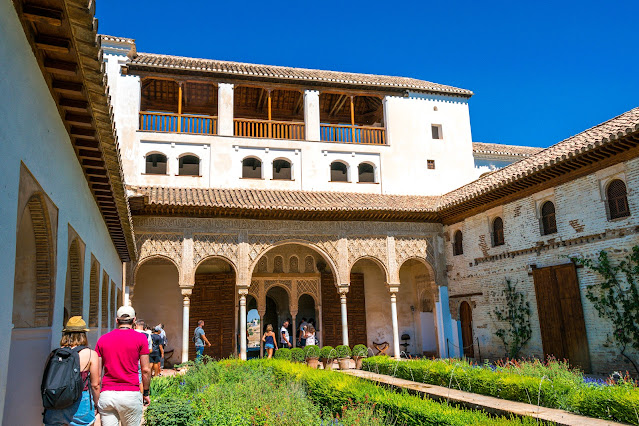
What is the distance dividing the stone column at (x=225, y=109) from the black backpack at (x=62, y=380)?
15.8 metres

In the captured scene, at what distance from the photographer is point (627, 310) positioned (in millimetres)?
11898

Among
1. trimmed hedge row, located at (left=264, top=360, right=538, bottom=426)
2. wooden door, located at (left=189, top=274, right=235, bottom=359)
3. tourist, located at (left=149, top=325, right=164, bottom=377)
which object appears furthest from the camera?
wooden door, located at (left=189, top=274, right=235, bottom=359)

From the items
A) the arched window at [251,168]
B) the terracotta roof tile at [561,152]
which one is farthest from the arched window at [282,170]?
the terracotta roof tile at [561,152]

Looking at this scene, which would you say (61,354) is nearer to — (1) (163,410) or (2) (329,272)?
(1) (163,410)

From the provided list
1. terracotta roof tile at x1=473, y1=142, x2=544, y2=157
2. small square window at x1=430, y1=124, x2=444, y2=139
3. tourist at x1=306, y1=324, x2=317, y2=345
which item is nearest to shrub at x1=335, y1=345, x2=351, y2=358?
tourist at x1=306, y1=324, x2=317, y2=345

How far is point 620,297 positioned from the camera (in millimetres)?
12102

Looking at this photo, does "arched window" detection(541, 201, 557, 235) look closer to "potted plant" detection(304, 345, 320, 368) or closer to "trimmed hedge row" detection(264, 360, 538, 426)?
"potted plant" detection(304, 345, 320, 368)

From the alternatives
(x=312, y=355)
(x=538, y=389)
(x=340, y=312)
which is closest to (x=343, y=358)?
(x=312, y=355)

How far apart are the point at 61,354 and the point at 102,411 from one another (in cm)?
85

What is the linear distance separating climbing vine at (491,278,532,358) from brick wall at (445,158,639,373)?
191mm

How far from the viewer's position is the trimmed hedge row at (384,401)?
5.57 meters

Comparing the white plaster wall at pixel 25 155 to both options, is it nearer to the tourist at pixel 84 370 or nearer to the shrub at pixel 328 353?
the tourist at pixel 84 370

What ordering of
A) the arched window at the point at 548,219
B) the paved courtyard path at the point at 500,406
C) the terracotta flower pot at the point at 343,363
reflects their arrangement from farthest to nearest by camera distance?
the terracotta flower pot at the point at 343,363 → the arched window at the point at 548,219 → the paved courtyard path at the point at 500,406

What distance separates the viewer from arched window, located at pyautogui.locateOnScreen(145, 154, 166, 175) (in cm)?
2108
